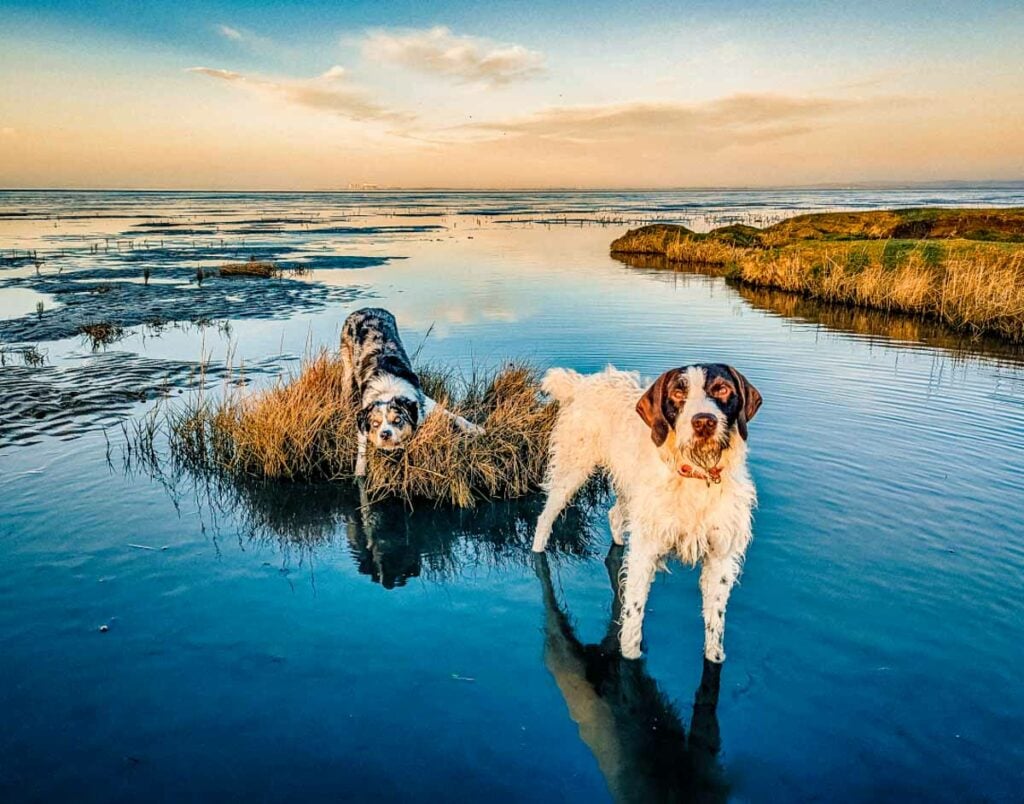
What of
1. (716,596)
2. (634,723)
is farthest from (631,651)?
(716,596)

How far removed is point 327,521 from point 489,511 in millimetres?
1653

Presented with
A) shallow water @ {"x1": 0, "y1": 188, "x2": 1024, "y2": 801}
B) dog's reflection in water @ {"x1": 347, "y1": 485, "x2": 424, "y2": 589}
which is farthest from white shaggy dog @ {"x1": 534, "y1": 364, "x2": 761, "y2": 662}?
dog's reflection in water @ {"x1": 347, "y1": 485, "x2": 424, "y2": 589}

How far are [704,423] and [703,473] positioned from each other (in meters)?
0.42

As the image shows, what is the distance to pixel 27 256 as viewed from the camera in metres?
27.8

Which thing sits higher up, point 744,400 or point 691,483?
point 744,400

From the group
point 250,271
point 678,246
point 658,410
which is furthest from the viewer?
point 678,246

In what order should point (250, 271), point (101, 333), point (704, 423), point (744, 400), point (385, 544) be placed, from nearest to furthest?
point (704, 423)
point (744, 400)
point (385, 544)
point (101, 333)
point (250, 271)

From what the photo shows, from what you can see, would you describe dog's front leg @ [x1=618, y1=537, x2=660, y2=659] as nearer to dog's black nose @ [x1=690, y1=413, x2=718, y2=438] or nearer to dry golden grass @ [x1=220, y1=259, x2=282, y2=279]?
dog's black nose @ [x1=690, y1=413, x2=718, y2=438]

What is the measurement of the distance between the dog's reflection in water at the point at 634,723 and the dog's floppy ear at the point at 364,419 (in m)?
3.38

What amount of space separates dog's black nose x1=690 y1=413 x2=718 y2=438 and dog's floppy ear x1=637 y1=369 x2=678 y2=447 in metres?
0.27

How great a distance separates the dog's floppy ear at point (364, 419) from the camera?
24.4 feet

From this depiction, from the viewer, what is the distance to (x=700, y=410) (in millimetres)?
3854

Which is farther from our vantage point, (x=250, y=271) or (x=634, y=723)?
(x=250, y=271)

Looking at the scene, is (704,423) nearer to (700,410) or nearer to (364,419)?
(700,410)
